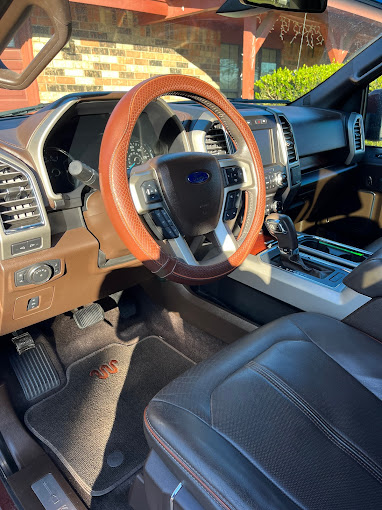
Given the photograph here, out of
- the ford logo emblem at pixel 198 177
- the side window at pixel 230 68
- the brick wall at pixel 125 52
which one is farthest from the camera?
the side window at pixel 230 68

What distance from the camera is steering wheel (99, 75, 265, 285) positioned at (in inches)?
43.9

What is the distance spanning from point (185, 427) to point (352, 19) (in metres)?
3.29

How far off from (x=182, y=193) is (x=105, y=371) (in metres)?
1.16

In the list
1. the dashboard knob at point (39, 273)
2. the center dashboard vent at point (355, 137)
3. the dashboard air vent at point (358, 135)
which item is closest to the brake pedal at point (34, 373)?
the dashboard knob at point (39, 273)

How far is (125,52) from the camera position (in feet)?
20.5

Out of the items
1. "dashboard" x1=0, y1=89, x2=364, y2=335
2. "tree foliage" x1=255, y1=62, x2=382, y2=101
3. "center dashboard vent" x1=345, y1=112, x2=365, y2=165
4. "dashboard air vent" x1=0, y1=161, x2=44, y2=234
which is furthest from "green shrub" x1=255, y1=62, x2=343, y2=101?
"dashboard air vent" x1=0, y1=161, x2=44, y2=234

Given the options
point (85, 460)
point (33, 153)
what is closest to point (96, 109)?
point (33, 153)

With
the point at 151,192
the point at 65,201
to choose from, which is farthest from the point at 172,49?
the point at 151,192

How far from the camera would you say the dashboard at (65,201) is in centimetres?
136

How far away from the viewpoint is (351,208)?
2.99 meters

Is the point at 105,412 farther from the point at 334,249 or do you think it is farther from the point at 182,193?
the point at 334,249

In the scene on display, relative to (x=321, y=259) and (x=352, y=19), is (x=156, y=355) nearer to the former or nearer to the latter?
(x=321, y=259)

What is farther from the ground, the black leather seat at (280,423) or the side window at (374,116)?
the side window at (374,116)

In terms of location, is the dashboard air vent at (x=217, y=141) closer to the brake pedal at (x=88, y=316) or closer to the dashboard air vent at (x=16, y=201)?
the dashboard air vent at (x=16, y=201)
